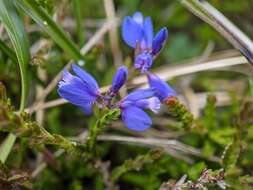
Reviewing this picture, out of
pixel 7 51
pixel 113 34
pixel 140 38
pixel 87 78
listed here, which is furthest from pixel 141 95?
pixel 113 34

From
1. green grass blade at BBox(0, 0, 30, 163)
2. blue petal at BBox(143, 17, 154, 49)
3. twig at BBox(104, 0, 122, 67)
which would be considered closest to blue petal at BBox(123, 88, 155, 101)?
blue petal at BBox(143, 17, 154, 49)

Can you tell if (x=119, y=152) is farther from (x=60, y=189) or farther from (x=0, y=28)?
(x=0, y=28)

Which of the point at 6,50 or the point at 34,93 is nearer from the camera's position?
the point at 6,50

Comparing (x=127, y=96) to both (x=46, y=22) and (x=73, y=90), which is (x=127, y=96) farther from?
(x=46, y=22)

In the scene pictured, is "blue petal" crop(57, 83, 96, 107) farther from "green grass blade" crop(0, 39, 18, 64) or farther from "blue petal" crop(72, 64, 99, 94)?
"green grass blade" crop(0, 39, 18, 64)

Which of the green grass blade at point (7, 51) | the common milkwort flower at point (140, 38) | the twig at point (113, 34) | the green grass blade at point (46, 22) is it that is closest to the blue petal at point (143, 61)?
the common milkwort flower at point (140, 38)

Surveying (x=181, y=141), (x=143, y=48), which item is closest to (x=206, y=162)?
(x=181, y=141)

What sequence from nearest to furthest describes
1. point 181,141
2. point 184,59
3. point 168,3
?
point 181,141 → point 184,59 → point 168,3

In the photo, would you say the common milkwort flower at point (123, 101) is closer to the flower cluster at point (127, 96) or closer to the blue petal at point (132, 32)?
the flower cluster at point (127, 96)
